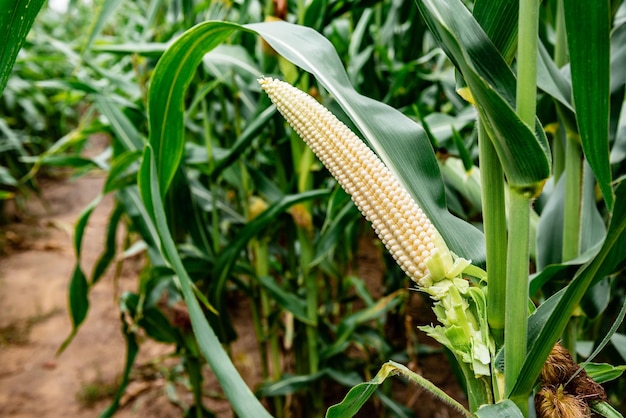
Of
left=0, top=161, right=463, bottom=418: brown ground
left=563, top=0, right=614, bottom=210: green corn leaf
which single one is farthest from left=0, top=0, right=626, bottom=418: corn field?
left=0, top=161, right=463, bottom=418: brown ground

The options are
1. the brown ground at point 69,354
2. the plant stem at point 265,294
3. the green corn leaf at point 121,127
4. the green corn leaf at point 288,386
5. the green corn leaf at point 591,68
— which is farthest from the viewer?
the brown ground at point 69,354

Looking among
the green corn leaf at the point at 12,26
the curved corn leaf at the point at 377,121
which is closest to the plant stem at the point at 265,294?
the curved corn leaf at the point at 377,121

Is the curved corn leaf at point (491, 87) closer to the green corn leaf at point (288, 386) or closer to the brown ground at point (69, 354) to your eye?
the green corn leaf at point (288, 386)

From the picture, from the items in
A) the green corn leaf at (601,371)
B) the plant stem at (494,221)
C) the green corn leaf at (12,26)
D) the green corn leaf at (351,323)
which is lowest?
the green corn leaf at (351,323)

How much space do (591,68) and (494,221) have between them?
13 centimetres

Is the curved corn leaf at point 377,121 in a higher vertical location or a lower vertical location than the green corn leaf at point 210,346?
higher

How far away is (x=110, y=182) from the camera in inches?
43.0

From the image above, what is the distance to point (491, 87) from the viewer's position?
374 millimetres

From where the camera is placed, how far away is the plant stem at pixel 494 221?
424 millimetres

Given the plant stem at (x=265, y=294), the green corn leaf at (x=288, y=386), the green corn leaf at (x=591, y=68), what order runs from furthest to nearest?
the plant stem at (x=265, y=294), the green corn leaf at (x=288, y=386), the green corn leaf at (x=591, y=68)

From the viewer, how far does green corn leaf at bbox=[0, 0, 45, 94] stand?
44 centimetres

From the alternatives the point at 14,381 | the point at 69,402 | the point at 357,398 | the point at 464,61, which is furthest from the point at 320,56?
the point at 14,381

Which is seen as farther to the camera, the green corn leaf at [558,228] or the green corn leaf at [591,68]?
the green corn leaf at [558,228]

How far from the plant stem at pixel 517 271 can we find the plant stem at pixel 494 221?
0.07 ft
